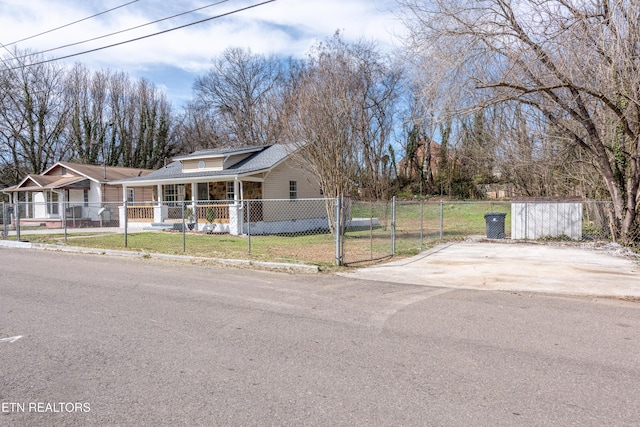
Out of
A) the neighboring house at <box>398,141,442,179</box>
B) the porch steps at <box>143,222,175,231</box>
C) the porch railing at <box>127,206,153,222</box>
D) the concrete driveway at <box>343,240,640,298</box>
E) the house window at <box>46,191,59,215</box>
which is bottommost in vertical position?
the concrete driveway at <box>343,240,640,298</box>

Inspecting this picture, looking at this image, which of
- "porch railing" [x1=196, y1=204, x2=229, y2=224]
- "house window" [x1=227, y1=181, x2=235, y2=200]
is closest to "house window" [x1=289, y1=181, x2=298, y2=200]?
"house window" [x1=227, y1=181, x2=235, y2=200]

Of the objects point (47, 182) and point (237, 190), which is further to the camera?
point (47, 182)

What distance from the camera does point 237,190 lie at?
66.1 feet

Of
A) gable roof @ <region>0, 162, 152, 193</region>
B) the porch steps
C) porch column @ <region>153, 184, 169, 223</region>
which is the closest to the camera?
the porch steps

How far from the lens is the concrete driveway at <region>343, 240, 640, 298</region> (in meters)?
7.65

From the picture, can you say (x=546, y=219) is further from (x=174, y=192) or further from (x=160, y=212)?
(x=174, y=192)

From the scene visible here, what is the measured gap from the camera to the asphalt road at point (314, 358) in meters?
3.08

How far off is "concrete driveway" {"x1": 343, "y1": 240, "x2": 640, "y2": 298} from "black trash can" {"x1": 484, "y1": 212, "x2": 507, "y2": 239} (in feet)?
9.69

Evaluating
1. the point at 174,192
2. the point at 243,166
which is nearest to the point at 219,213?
the point at 243,166

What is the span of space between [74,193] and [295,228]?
1971 cm

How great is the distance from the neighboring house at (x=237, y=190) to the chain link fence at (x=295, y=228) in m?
0.08

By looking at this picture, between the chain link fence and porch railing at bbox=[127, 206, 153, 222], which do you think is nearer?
the chain link fence

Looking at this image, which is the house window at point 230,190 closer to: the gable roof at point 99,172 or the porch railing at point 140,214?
the porch railing at point 140,214

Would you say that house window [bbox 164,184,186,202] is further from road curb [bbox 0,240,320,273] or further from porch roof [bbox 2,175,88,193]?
road curb [bbox 0,240,320,273]
